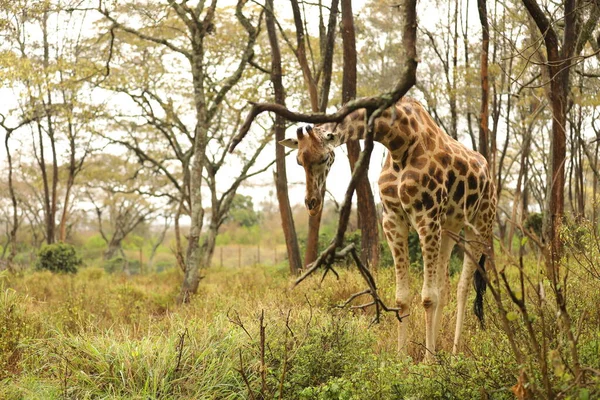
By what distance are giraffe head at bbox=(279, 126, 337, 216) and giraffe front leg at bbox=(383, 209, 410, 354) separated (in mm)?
1182

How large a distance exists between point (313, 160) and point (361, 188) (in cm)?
623

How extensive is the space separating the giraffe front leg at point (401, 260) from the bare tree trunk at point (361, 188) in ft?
16.3

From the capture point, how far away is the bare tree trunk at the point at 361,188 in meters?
10.2

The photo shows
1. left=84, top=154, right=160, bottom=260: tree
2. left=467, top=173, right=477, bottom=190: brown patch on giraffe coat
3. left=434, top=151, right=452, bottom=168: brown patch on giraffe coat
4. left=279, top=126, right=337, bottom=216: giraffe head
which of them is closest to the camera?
left=279, top=126, right=337, bottom=216: giraffe head

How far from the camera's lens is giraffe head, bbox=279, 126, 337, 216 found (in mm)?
4031

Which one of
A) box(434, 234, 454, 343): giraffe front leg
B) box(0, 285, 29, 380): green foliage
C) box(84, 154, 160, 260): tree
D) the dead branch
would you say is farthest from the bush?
the dead branch

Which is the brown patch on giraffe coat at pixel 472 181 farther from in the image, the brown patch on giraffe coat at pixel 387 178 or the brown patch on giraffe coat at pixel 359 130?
the brown patch on giraffe coat at pixel 359 130

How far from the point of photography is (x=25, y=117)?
63.4ft

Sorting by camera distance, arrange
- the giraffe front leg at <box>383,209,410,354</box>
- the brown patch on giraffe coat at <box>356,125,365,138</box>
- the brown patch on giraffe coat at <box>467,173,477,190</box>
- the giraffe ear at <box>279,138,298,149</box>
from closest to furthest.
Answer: the giraffe ear at <box>279,138,298,149</box>, the brown patch on giraffe coat at <box>356,125,365,138</box>, the giraffe front leg at <box>383,209,410,354</box>, the brown patch on giraffe coat at <box>467,173,477,190</box>

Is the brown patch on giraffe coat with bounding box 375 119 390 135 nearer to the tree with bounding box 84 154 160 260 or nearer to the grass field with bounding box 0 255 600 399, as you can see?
the grass field with bounding box 0 255 600 399

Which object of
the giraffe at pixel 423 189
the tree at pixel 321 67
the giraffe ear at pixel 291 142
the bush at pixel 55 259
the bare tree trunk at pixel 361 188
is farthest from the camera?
the bush at pixel 55 259

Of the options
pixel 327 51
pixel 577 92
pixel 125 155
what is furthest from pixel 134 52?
pixel 577 92

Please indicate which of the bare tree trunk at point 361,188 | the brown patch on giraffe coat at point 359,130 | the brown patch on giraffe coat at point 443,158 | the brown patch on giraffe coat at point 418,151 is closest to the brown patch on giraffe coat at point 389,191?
the brown patch on giraffe coat at point 418,151

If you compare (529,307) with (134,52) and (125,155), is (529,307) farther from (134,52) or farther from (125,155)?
(125,155)
